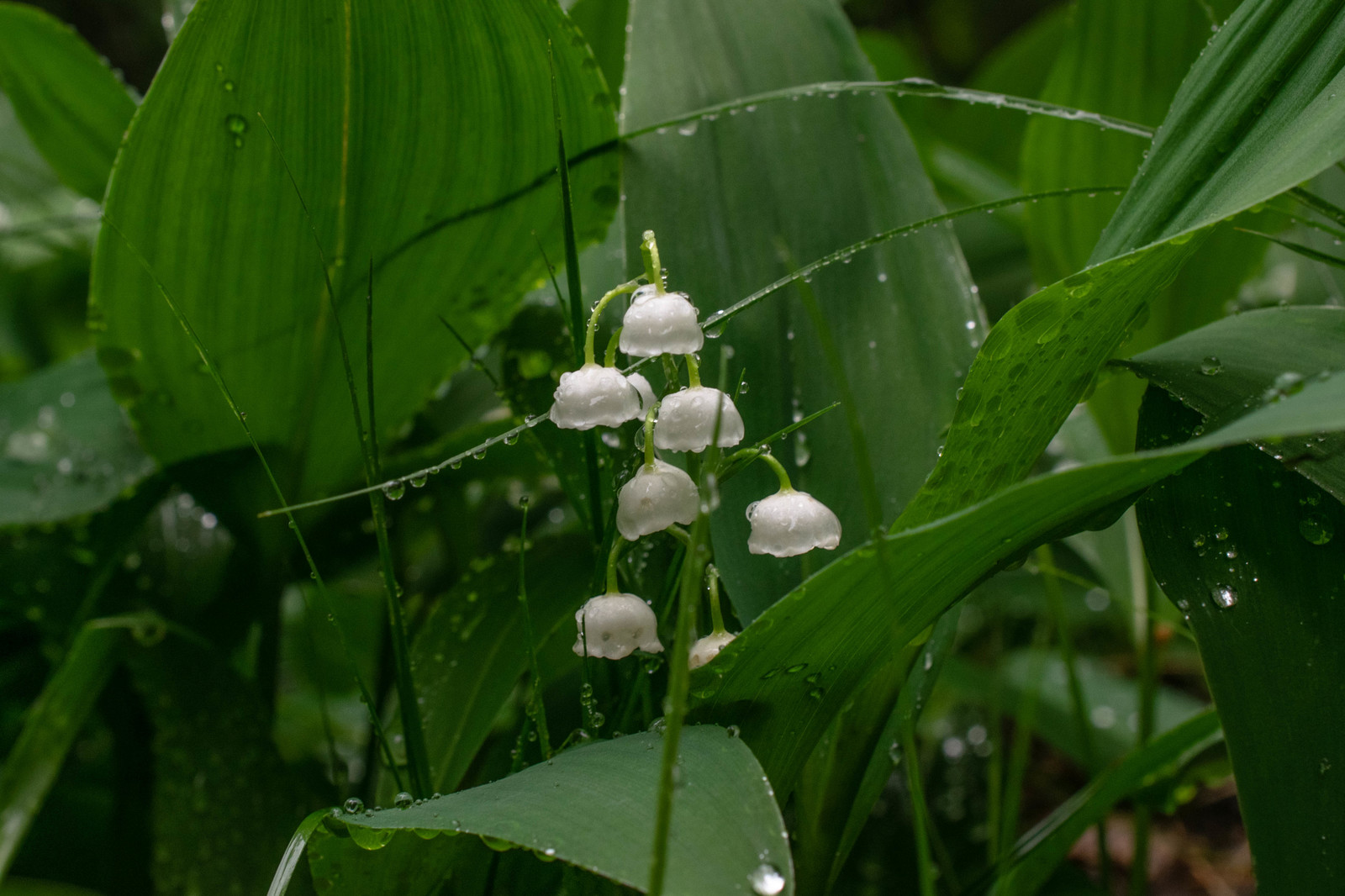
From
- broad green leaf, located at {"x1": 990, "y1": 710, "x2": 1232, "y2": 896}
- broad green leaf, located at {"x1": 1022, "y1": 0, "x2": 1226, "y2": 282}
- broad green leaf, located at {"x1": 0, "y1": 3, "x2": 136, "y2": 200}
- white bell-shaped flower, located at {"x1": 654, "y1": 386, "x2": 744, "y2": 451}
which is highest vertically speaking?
broad green leaf, located at {"x1": 1022, "y1": 0, "x2": 1226, "y2": 282}

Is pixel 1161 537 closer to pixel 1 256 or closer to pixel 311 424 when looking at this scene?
pixel 311 424

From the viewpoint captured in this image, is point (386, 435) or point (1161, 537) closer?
point (1161, 537)

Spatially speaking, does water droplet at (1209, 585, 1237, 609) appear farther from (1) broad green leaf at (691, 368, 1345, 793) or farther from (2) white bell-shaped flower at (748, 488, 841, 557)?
(2) white bell-shaped flower at (748, 488, 841, 557)

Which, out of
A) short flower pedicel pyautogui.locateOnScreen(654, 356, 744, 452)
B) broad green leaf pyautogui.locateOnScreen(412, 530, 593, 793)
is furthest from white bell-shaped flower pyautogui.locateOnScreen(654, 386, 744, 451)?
broad green leaf pyautogui.locateOnScreen(412, 530, 593, 793)

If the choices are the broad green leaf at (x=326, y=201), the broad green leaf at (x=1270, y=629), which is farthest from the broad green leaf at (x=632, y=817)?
the broad green leaf at (x=326, y=201)

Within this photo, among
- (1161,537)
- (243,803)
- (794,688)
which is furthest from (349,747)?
(1161,537)
